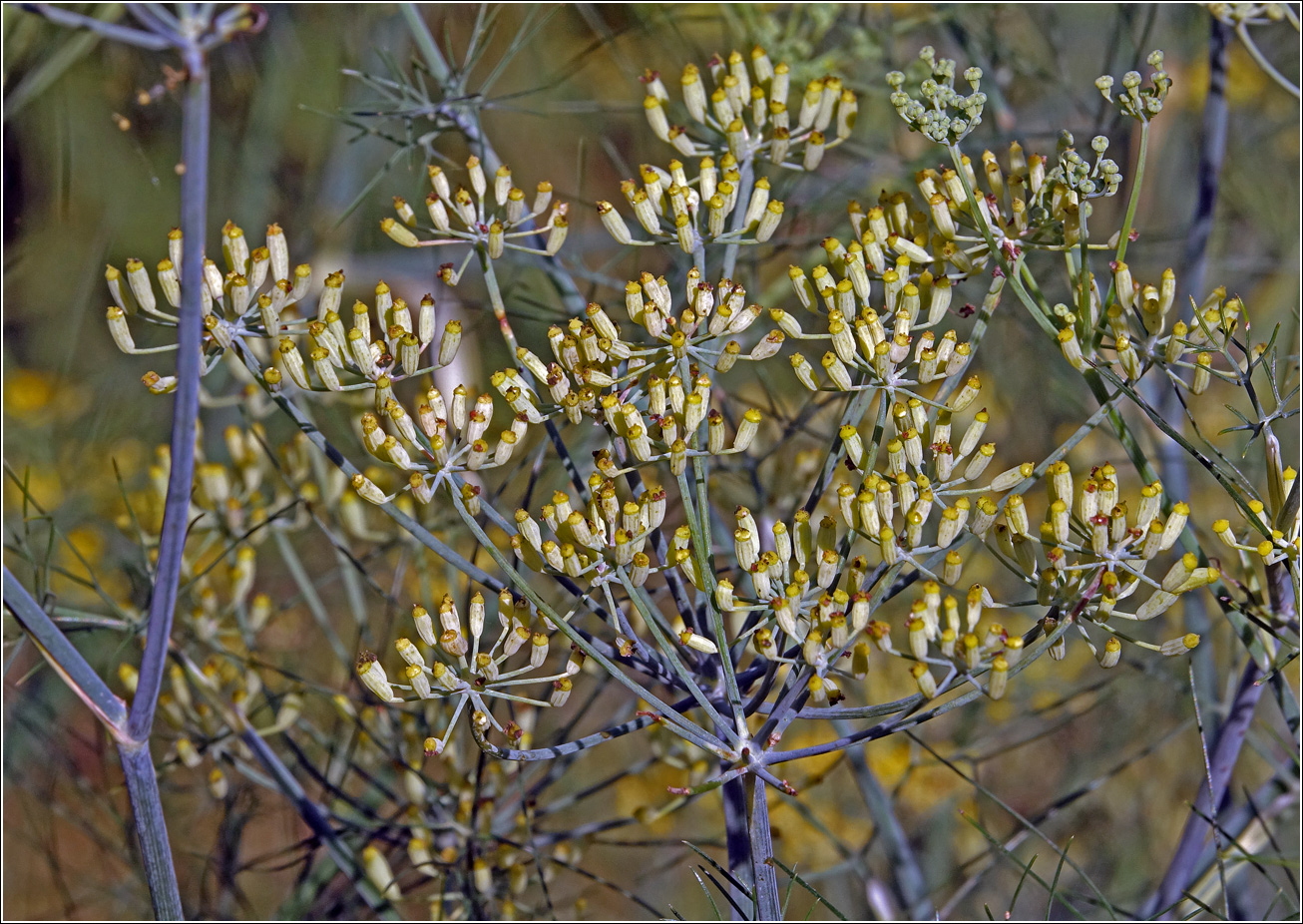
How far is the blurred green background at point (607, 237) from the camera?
7.43 feet

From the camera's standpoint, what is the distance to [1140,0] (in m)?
2.03

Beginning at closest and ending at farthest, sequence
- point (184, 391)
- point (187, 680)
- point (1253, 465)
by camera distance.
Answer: point (184, 391) < point (187, 680) < point (1253, 465)

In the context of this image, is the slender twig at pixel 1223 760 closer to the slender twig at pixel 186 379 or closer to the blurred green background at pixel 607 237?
the blurred green background at pixel 607 237

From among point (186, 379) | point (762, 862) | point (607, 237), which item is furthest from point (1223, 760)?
point (607, 237)

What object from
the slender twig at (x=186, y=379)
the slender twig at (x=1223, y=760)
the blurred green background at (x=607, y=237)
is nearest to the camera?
the slender twig at (x=186, y=379)

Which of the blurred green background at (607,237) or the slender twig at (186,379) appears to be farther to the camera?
the blurred green background at (607,237)

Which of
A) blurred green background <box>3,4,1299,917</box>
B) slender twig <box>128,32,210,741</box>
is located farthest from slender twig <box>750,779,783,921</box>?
blurred green background <box>3,4,1299,917</box>

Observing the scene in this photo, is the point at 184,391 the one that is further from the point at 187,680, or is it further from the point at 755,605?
the point at 187,680

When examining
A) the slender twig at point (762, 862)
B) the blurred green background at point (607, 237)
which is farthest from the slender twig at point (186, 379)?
the blurred green background at point (607, 237)

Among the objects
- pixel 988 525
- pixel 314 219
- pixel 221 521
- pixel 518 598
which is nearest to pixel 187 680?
pixel 221 521

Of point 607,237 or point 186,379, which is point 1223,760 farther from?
point 607,237

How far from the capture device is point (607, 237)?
2.94 metres

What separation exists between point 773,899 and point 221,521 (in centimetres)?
111

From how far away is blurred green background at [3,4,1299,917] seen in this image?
7.43 feet
